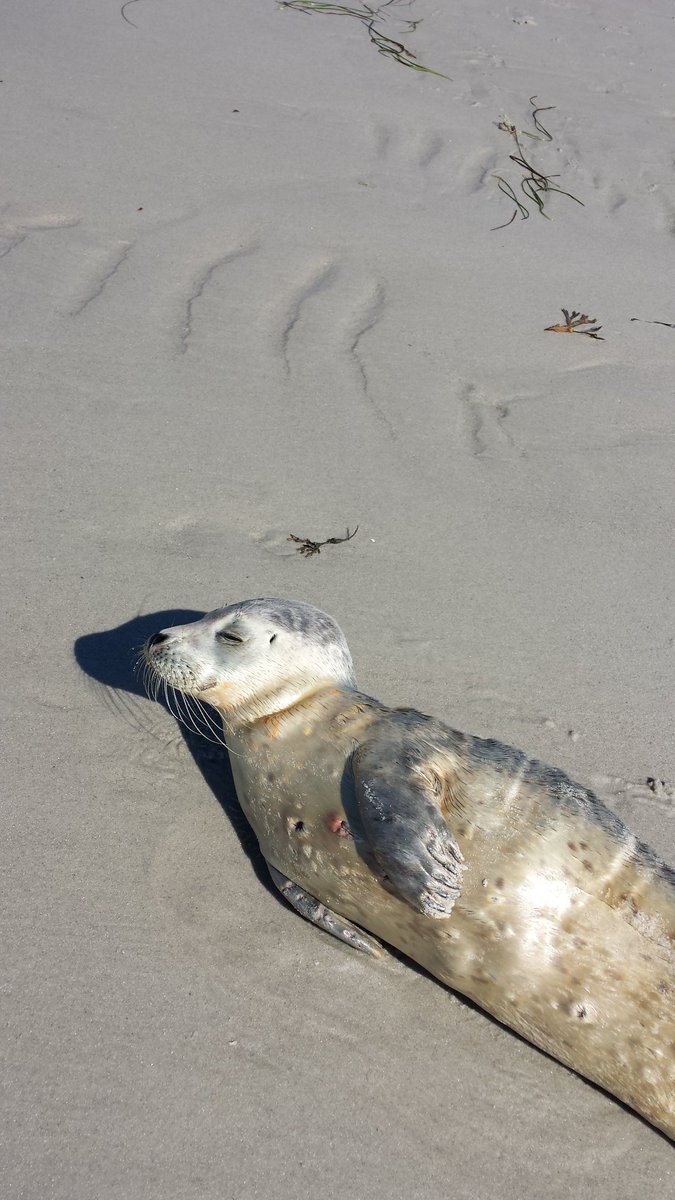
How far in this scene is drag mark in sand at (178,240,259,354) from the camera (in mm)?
4809

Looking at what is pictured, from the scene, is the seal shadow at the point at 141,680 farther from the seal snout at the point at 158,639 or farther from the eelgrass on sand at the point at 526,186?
the eelgrass on sand at the point at 526,186

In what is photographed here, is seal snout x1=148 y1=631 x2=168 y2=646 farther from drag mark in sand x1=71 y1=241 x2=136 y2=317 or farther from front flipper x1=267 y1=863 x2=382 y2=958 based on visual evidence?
drag mark in sand x1=71 y1=241 x2=136 y2=317

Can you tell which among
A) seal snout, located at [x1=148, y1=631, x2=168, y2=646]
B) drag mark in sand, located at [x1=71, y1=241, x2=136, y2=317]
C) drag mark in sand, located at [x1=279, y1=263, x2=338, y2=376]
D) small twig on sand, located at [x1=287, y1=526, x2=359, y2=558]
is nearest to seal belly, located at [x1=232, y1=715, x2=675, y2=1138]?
seal snout, located at [x1=148, y1=631, x2=168, y2=646]

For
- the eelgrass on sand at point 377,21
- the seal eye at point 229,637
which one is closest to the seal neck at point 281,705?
the seal eye at point 229,637

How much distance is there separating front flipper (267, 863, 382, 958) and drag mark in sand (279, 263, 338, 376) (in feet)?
8.46

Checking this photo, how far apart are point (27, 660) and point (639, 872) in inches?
75.6

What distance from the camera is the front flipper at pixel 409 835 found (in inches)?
97.6

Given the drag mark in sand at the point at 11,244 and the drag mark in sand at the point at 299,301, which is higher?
the drag mark in sand at the point at 11,244

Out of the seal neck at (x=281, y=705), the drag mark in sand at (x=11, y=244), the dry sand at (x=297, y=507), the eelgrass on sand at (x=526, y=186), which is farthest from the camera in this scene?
the eelgrass on sand at (x=526, y=186)

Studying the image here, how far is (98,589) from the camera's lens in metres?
3.63

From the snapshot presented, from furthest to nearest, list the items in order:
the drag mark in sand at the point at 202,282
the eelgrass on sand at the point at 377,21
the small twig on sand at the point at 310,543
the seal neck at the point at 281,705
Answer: the eelgrass on sand at the point at 377,21
the drag mark in sand at the point at 202,282
the small twig on sand at the point at 310,543
the seal neck at the point at 281,705

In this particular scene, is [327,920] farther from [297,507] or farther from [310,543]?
[297,507]

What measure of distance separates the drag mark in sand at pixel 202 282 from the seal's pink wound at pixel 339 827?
106 inches

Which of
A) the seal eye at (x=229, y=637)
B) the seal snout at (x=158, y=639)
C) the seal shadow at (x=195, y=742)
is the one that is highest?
the seal eye at (x=229, y=637)
